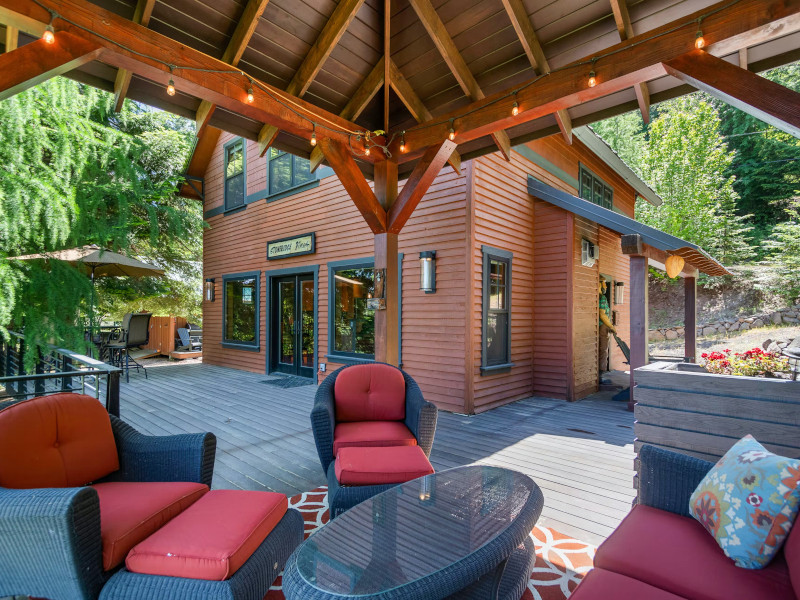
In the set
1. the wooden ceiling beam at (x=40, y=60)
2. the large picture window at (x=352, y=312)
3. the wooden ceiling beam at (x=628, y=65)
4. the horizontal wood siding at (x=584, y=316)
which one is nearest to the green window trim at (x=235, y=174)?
the large picture window at (x=352, y=312)

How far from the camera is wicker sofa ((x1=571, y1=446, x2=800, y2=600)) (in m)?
1.21

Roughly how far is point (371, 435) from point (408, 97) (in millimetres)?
3198

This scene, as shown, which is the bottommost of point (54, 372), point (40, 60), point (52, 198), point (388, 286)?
point (54, 372)

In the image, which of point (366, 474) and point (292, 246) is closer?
point (366, 474)

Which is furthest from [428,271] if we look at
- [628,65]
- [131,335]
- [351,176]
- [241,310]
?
[131,335]

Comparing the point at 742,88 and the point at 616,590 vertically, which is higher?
the point at 742,88

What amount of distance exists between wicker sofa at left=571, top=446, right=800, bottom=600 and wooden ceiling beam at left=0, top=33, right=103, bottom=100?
3.45m

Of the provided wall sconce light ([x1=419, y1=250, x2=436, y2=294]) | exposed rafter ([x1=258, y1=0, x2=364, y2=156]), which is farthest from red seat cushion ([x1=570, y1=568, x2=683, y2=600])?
wall sconce light ([x1=419, y1=250, x2=436, y2=294])

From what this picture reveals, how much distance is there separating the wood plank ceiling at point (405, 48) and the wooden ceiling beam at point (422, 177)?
513mm

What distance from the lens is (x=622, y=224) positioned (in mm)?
5504

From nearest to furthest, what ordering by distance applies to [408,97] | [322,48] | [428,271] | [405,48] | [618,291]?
[322,48] < [405,48] < [408,97] < [428,271] < [618,291]

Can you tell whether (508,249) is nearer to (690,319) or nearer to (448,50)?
(448,50)

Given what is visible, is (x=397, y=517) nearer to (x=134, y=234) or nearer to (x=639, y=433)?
(x=639, y=433)

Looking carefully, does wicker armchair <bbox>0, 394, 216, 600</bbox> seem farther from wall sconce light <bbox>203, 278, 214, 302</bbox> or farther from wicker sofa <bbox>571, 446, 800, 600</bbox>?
wall sconce light <bbox>203, 278, 214, 302</bbox>
